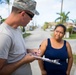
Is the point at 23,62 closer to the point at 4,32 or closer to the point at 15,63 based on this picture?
the point at 15,63

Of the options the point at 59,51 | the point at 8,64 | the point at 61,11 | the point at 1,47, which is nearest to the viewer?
the point at 1,47

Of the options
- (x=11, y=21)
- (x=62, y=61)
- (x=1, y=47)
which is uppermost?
(x=11, y=21)

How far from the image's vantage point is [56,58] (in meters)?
3.53

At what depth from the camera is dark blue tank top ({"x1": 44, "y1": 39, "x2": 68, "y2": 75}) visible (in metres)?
3.52

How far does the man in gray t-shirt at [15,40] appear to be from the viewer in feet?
6.80

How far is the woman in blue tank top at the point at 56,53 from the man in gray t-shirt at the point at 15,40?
125 centimetres

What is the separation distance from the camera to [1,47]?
202 centimetres

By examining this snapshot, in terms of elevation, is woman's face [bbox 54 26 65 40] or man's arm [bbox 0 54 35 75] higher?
woman's face [bbox 54 26 65 40]

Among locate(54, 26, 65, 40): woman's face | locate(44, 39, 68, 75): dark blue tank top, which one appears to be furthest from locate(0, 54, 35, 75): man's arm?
locate(54, 26, 65, 40): woman's face

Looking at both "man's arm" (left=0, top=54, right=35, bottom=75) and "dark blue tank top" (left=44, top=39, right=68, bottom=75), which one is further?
"dark blue tank top" (left=44, top=39, right=68, bottom=75)

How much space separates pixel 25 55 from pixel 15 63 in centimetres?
15

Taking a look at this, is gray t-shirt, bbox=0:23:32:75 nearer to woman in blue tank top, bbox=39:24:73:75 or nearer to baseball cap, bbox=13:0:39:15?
baseball cap, bbox=13:0:39:15

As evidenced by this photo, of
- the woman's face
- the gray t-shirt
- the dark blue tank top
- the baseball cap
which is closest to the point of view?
the gray t-shirt

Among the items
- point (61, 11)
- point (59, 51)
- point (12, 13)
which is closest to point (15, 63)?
point (12, 13)
